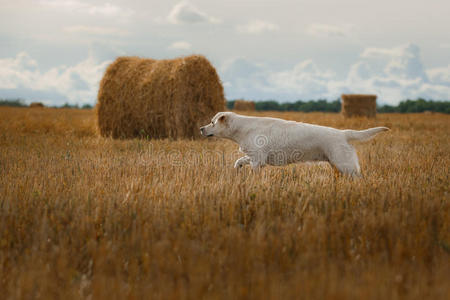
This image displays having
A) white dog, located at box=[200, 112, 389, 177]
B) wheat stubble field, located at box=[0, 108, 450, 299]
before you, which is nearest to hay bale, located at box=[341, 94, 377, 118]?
white dog, located at box=[200, 112, 389, 177]

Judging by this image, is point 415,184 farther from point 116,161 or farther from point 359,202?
point 116,161

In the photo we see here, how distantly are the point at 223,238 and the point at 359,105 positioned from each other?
61.6 feet

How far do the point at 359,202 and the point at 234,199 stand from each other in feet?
4.43

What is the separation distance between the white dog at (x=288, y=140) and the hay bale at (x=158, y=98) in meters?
4.74

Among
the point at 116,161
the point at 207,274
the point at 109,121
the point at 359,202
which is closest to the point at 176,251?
the point at 207,274

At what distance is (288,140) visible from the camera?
19.3ft

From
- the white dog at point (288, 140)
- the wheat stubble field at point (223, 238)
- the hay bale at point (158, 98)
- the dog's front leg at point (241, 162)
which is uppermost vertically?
the hay bale at point (158, 98)

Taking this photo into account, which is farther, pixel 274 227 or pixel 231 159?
pixel 231 159

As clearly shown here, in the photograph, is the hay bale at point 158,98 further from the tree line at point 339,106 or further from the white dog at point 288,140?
the tree line at point 339,106

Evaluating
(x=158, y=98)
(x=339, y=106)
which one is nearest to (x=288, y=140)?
(x=158, y=98)

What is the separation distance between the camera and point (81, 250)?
3.14 metres

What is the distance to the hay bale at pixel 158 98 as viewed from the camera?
1093 cm

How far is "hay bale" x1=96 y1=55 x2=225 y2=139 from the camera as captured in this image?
430 inches

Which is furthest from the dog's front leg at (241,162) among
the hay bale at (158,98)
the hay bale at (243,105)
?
the hay bale at (243,105)
